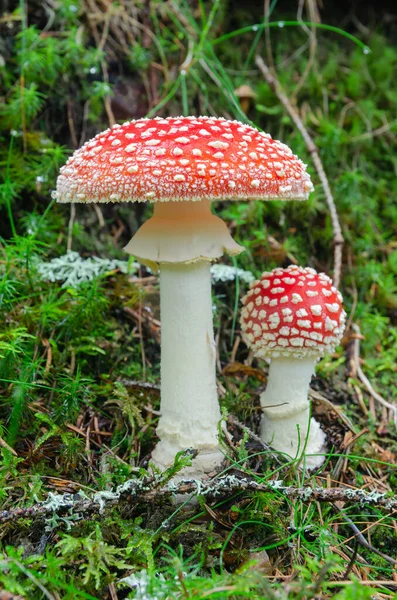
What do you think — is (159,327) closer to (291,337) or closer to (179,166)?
(291,337)

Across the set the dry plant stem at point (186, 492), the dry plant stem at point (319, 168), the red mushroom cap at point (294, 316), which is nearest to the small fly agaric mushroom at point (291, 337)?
the red mushroom cap at point (294, 316)

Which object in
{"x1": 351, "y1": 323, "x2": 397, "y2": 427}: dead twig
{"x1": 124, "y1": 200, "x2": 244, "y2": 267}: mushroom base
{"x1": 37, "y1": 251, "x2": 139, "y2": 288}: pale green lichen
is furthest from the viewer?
{"x1": 351, "y1": 323, "x2": 397, "y2": 427}: dead twig

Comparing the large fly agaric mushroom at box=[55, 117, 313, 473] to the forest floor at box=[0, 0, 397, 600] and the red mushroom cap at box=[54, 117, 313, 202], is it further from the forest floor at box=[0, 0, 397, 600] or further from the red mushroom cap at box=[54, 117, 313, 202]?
the forest floor at box=[0, 0, 397, 600]

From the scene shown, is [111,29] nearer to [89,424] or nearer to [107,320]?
[107,320]

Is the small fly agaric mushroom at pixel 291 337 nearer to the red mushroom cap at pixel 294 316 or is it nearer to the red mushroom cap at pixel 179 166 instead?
the red mushroom cap at pixel 294 316

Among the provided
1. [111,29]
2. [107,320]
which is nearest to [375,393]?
[107,320]

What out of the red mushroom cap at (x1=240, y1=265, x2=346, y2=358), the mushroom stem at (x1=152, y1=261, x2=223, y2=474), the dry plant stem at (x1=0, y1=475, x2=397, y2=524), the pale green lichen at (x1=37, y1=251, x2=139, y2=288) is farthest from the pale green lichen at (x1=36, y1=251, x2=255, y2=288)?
the dry plant stem at (x1=0, y1=475, x2=397, y2=524)
